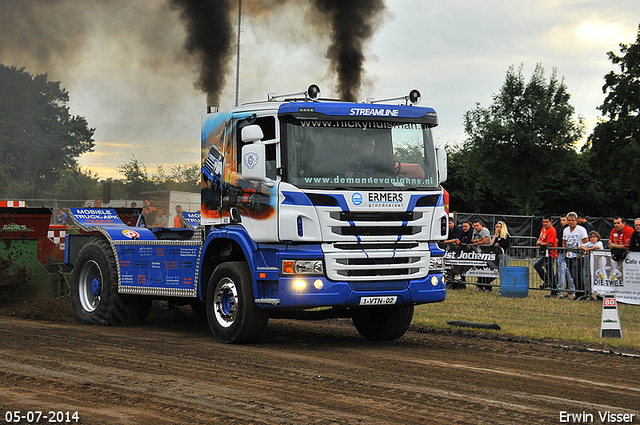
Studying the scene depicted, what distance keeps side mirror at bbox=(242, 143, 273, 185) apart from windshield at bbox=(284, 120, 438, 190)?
0.30m

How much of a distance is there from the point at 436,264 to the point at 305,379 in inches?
120

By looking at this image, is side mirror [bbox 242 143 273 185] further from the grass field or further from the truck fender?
the grass field

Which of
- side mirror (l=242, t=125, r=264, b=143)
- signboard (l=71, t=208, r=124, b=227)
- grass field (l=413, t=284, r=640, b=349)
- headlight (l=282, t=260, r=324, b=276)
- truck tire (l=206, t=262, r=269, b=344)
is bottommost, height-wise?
grass field (l=413, t=284, r=640, b=349)

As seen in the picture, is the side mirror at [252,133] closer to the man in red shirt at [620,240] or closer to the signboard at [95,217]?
the signboard at [95,217]

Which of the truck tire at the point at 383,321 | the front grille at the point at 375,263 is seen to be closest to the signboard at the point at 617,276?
the truck tire at the point at 383,321

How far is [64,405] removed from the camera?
5727 mm

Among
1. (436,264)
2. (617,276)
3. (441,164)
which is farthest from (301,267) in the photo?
(617,276)

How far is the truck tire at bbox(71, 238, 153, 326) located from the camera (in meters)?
11.2

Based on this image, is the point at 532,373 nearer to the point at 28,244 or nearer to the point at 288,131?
the point at 288,131

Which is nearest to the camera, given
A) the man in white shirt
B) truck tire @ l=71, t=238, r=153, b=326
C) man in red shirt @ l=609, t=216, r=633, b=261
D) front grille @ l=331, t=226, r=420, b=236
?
front grille @ l=331, t=226, r=420, b=236

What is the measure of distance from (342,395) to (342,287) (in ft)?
8.20

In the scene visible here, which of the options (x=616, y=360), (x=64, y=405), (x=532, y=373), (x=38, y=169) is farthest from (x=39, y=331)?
(x=38, y=169)

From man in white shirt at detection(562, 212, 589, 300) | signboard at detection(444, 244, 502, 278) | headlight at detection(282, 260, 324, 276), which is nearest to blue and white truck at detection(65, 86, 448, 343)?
headlight at detection(282, 260, 324, 276)

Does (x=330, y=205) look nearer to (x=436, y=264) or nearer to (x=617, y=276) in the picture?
(x=436, y=264)
